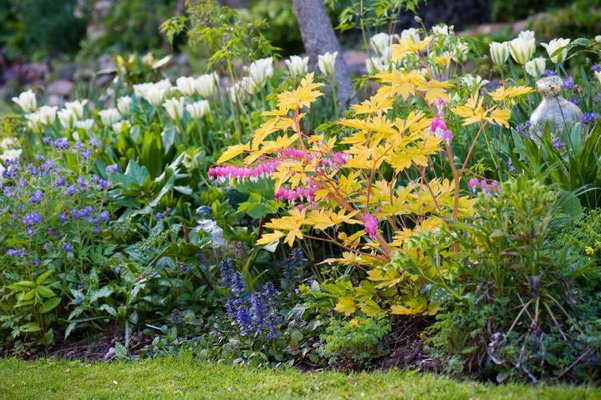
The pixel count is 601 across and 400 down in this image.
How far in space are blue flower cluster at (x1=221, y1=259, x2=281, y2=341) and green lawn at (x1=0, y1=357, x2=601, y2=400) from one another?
0.81 feet

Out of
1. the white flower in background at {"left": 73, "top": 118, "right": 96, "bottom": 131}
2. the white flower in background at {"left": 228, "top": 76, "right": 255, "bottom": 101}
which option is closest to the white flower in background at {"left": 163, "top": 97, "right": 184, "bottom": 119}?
the white flower in background at {"left": 228, "top": 76, "right": 255, "bottom": 101}

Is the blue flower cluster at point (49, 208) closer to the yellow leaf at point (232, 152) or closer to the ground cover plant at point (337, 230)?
the ground cover plant at point (337, 230)

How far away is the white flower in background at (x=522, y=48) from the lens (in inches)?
183

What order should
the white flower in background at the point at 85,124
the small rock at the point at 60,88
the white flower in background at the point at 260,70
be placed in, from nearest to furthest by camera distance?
1. the white flower in background at the point at 260,70
2. the white flower in background at the point at 85,124
3. the small rock at the point at 60,88

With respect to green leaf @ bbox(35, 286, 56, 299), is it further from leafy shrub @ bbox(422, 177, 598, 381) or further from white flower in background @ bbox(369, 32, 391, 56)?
white flower in background @ bbox(369, 32, 391, 56)

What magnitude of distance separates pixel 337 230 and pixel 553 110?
141 cm

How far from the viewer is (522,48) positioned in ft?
15.3

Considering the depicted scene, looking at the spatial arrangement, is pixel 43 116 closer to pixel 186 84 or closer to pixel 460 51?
pixel 186 84

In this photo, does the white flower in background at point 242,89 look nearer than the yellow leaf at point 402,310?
No

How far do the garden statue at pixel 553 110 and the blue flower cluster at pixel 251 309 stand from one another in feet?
5.94

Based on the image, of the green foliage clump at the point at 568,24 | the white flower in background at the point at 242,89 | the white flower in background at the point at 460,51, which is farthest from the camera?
the green foliage clump at the point at 568,24

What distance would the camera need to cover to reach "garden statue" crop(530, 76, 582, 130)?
14.6 ft

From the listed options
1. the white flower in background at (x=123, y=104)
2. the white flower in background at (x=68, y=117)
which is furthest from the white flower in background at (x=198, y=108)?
the white flower in background at (x=68, y=117)

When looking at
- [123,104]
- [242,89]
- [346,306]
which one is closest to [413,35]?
[242,89]
